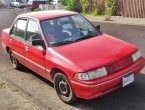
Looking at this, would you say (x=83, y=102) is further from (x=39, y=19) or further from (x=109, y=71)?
(x=39, y=19)

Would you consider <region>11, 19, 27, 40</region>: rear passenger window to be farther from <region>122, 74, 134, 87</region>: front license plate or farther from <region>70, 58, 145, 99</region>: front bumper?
<region>122, 74, 134, 87</region>: front license plate

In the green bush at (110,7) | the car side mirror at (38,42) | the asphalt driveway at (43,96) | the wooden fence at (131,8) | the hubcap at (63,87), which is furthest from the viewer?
the green bush at (110,7)

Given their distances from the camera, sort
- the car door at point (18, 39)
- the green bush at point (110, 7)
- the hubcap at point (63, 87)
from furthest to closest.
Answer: the green bush at point (110, 7)
the car door at point (18, 39)
the hubcap at point (63, 87)

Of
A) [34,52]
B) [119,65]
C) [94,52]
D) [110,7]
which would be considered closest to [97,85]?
[119,65]

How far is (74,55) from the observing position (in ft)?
18.3

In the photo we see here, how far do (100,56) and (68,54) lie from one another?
656 millimetres

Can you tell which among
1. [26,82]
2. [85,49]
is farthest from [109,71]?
[26,82]

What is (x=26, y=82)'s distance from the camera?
24.0 feet

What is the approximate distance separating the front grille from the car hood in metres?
0.07

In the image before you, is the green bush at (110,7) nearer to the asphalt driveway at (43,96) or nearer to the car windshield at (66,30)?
the asphalt driveway at (43,96)

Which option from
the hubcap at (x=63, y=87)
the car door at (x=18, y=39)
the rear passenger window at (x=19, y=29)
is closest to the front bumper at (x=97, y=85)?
the hubcap at (x=63, y=87)

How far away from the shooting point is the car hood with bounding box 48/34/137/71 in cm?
528

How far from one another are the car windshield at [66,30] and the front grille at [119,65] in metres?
1.24

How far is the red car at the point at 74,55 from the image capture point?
517 cm
